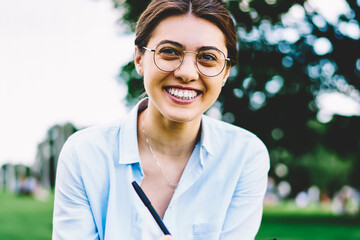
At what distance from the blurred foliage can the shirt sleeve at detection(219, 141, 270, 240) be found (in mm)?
8895

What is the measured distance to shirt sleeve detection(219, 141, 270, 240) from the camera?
257 centimetres

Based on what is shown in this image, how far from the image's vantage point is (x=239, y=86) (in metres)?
14.6

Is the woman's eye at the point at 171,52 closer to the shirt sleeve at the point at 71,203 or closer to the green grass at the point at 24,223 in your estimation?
the shirt sleeve at the point at 71,203

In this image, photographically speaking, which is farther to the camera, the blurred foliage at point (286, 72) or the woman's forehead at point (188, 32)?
the blurred foliage at point (286, 72)

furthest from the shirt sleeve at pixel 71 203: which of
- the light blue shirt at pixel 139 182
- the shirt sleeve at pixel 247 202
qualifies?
the shirt sleeve at pixel 247 202

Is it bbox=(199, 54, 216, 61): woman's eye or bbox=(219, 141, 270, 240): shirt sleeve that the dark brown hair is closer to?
bbox=(199, 54, 216, 61): woman's eye

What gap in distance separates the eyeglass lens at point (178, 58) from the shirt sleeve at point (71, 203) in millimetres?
657

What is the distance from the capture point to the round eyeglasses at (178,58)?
2.28 meters

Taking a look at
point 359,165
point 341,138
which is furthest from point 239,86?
point 359,165

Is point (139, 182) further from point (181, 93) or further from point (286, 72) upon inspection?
point (286, 72)

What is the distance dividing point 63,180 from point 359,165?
20.3 metres

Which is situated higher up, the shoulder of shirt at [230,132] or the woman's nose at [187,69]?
the woman's nose at [187,69]

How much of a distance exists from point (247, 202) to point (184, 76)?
2.80 feet

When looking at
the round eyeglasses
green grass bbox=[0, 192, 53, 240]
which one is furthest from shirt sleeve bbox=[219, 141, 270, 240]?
green grass bbox=[0, 192, 53, 240]
